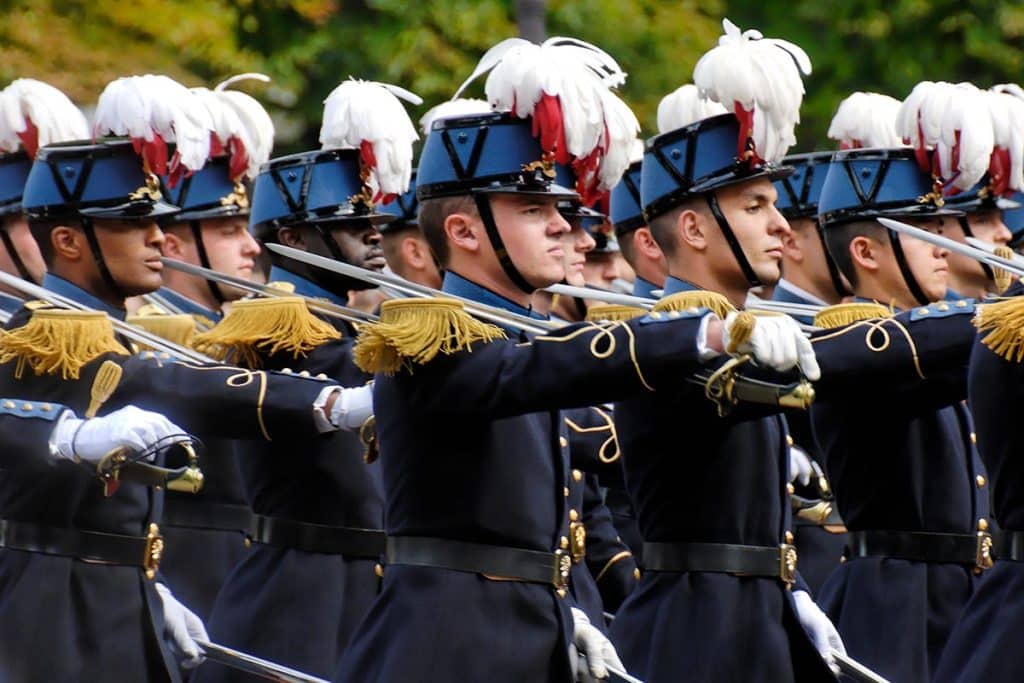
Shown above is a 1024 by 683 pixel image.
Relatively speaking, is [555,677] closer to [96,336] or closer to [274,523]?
[96,336]

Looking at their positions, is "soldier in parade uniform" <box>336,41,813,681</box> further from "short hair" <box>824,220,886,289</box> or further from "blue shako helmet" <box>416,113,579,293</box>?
"short hair" <box>824,220,886,289</box>

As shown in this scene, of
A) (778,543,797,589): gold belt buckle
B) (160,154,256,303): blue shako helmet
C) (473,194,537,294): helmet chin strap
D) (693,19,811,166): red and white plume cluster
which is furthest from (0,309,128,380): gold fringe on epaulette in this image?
(160,154,256,303): blue shako helmet

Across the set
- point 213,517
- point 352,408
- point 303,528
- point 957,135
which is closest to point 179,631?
point 303,528

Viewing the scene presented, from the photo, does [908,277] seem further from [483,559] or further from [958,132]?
[483,559]

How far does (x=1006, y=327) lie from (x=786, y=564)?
3.30 ft

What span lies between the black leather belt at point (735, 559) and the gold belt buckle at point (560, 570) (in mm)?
636

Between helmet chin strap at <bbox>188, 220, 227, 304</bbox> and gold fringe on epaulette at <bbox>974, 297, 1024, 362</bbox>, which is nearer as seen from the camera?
gold fringe on epaulette at <bbox>974, 297, 1024, 362</bbox>

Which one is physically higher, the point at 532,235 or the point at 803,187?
the point at 803,187

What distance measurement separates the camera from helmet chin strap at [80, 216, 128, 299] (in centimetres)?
830

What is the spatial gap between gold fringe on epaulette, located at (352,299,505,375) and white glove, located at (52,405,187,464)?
→ 2.86ft

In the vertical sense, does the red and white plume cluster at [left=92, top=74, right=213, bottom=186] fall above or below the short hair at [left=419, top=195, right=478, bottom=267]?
above

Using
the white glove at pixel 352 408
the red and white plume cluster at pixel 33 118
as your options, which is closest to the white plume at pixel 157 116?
the red and white plume cluster at pixel 33 118

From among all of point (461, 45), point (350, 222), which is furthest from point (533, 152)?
point (461, 45)

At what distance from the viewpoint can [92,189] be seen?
8.39 metres
